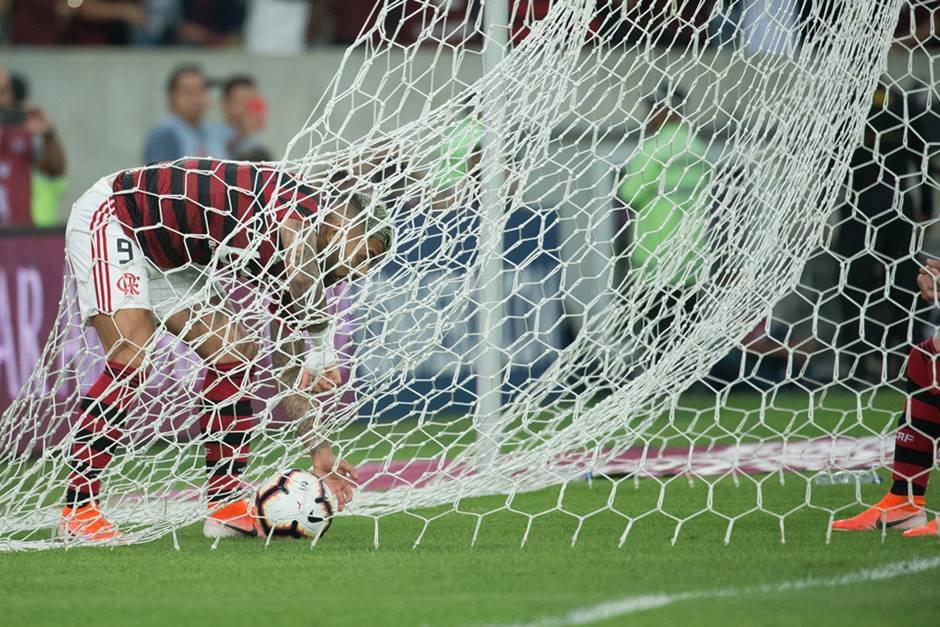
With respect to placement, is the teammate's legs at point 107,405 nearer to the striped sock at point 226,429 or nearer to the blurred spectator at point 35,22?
the striped sock at point 226,429

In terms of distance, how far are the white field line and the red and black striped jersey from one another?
1852 millimetres

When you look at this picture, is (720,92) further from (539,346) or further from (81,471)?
(81,471)

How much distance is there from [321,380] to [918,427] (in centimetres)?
202

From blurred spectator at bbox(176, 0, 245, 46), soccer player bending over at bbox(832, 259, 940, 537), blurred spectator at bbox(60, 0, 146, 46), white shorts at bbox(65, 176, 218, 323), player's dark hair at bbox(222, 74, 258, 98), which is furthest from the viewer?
blurred spectator at bbox(176, 0, 245, 46)

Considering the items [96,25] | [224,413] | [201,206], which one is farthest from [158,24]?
[224,413]

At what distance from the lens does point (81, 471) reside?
4.82 metres

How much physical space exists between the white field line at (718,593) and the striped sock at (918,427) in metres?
0.56

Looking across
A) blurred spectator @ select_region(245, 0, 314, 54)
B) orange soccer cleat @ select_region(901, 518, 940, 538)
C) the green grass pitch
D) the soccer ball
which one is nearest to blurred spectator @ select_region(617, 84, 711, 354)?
the green grass pitch

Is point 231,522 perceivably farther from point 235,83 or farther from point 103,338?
point 235,83

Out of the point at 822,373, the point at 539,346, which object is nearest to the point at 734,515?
the point at 539,346

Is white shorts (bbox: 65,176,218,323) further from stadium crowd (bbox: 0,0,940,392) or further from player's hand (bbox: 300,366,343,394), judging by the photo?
stadium crowd (bbox: 0,0,940,392)

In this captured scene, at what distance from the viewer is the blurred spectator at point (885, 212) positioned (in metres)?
5.50

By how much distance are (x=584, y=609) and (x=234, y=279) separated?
6.35 ft

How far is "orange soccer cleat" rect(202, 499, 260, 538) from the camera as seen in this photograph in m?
4.93
